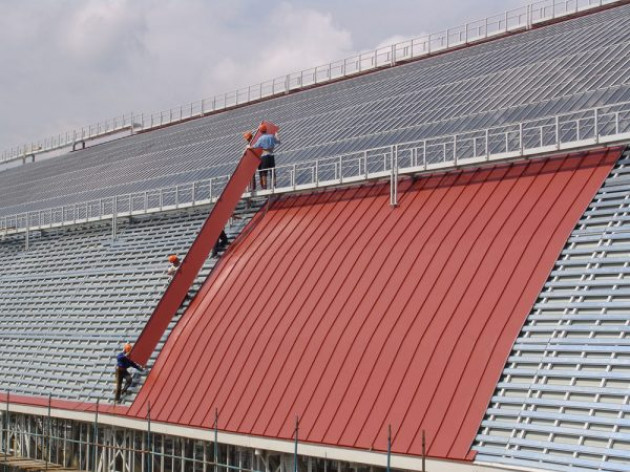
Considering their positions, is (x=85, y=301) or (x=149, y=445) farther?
(x=85, y=301)

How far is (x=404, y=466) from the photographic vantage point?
1950cm

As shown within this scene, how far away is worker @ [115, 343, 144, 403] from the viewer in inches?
1125

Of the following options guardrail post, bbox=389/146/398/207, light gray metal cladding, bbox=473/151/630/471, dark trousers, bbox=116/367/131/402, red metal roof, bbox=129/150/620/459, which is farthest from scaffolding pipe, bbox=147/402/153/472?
light gray metal cladding, bbox=473/151/630/471

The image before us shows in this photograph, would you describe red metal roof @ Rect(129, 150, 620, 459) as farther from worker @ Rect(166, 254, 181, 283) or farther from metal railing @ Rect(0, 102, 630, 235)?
worker @ Rect(166, 254, 181, 283)

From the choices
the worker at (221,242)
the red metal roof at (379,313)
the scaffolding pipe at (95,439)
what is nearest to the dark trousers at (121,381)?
the scaffolding pipe at (95,439)

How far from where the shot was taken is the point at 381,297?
23922 mm

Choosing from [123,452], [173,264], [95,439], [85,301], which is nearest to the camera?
[123,452]

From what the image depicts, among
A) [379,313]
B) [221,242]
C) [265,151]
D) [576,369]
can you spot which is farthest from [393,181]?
[576,369]

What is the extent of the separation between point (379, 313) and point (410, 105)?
46.1 ft

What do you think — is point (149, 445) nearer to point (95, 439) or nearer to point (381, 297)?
point (95, 439)

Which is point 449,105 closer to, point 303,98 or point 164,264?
point 164,264

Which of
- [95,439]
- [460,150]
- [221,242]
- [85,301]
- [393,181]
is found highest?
[460,150]

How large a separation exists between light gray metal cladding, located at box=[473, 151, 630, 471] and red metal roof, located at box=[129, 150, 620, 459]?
44 cm

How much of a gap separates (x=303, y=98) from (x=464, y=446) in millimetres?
31367
